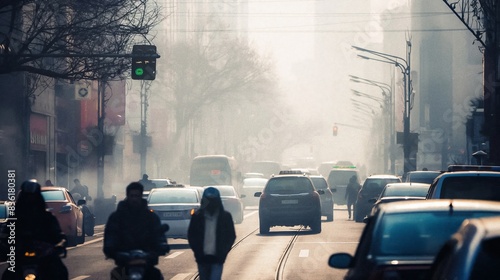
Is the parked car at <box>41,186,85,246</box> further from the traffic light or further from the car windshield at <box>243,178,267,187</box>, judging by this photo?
the car windshield at <box>243,178,267,187</box>

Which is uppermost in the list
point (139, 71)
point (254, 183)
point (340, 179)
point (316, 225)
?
point (139, 71)

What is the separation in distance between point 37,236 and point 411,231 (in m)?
4.13

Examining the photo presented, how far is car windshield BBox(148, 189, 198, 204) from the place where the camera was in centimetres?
2866

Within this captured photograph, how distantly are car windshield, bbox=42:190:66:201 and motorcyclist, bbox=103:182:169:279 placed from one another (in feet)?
54.8

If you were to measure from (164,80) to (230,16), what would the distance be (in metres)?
73.1

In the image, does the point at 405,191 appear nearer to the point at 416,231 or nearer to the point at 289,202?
the point at 289,202

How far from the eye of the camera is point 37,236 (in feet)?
36.3

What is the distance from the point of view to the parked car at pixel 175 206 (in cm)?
2772

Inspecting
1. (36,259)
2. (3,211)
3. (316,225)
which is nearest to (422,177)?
(316,225)

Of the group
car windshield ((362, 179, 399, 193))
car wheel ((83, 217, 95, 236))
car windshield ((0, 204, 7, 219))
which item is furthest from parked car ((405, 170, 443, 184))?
car windshield ((0, 204, 7, 219))

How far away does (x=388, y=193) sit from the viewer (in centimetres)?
2741

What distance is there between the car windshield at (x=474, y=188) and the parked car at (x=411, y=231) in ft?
23.6

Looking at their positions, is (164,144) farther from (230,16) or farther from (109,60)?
(230,16)

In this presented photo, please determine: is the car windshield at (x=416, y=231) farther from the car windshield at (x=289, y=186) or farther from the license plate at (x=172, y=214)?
the car windshield at (x=289, y=186)
